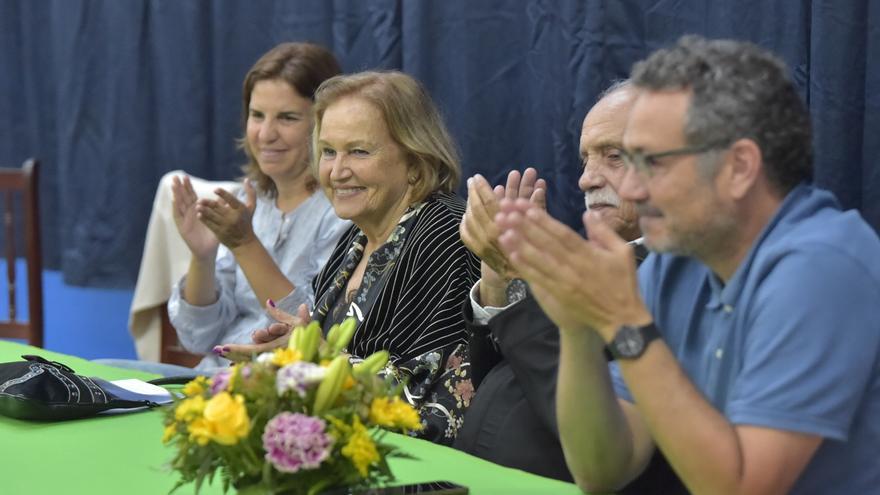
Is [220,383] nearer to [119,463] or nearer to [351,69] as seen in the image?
[119,463]

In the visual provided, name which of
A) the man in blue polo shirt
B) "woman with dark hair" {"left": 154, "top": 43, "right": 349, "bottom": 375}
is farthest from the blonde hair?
the man in blue polo shirt

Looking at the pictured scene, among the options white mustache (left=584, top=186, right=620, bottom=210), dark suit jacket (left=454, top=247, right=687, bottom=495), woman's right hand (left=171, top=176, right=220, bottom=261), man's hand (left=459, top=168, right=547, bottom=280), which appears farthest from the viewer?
woman's right hand (left=171, top=176, right=220, bottom=261)

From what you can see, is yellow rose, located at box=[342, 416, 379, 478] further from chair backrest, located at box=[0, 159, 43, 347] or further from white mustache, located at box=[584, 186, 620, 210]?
chair backrest, located at box=[0, 159, 43, 347]

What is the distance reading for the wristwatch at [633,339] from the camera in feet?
4.50

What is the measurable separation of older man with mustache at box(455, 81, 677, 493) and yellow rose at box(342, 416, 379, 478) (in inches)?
17.8

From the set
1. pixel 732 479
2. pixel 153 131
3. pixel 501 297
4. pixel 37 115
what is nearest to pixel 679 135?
pixel 732 479

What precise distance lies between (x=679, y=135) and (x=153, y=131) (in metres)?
2.84

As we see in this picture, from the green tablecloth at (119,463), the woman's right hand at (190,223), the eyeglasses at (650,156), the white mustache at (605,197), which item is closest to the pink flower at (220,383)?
the green tablecloth at (119,463)

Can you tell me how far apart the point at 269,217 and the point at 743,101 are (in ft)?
6.61

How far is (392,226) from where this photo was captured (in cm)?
259

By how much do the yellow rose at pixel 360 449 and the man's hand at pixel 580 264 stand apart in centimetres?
27

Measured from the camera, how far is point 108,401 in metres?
1.96

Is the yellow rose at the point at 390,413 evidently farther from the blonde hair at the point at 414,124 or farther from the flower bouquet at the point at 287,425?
the blonde hair at the point at 414,124

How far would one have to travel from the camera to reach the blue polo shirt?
1.35 meters
